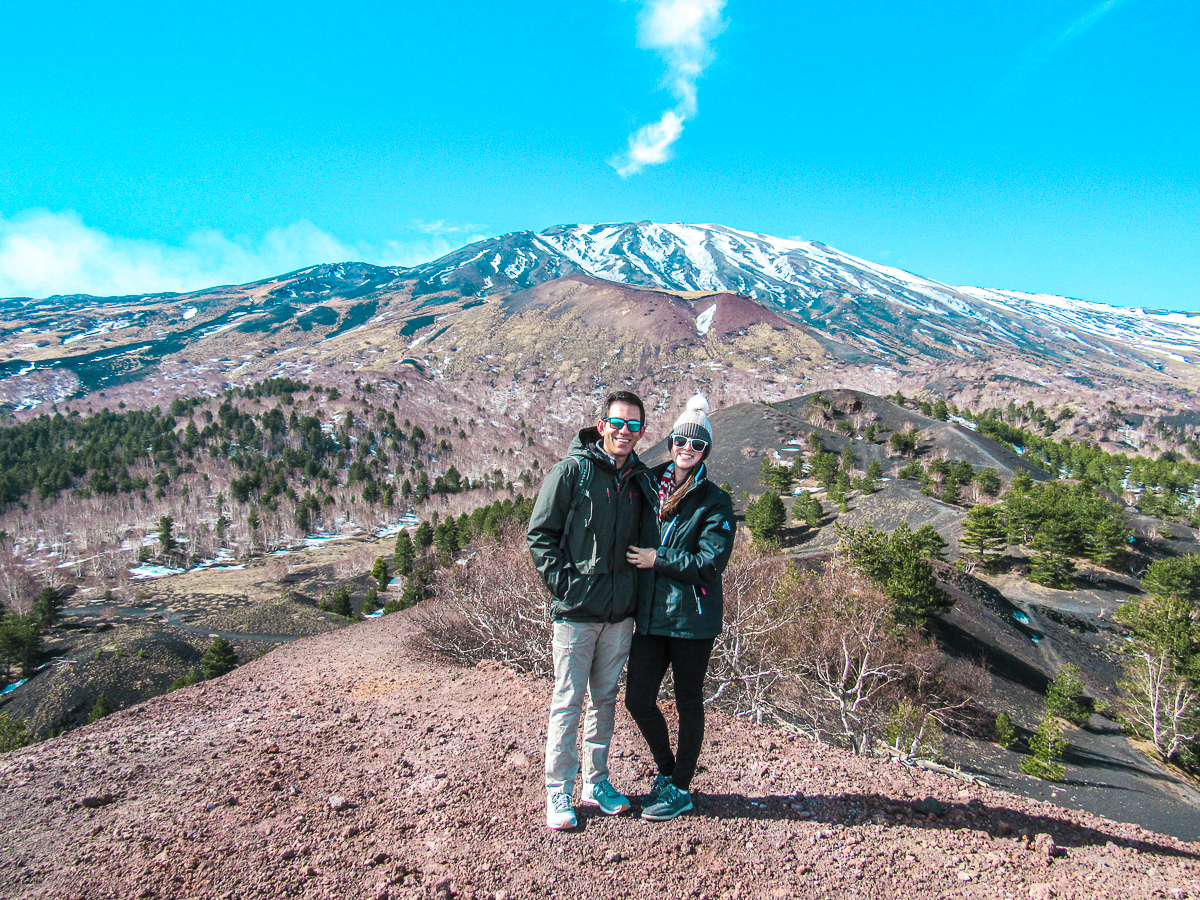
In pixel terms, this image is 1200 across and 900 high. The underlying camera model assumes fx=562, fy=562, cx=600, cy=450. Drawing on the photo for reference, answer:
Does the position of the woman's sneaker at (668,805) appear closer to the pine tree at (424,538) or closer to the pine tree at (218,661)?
the pine tree at (218,661)

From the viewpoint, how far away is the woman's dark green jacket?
9.55 ft

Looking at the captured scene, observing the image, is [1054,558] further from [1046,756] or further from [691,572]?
[691,572]

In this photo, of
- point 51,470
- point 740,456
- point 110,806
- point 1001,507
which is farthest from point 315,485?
point 110,806

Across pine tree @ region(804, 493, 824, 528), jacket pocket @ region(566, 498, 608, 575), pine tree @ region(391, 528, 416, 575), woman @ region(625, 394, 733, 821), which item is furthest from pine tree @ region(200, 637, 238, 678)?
pine tree @ region(804, 493, 824, 528)

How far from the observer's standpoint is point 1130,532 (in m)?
32.6

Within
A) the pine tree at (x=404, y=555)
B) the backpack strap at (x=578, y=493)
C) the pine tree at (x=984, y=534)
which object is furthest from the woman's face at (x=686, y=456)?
the pine tree at (x=404, y=555)

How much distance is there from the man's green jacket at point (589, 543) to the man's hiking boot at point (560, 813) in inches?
39.6

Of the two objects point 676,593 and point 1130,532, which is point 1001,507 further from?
point 676,593

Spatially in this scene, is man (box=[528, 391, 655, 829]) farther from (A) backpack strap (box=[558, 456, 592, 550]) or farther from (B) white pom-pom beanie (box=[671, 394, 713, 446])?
(B) white pom-pom beanie (box=[671, 394, 713, 446])

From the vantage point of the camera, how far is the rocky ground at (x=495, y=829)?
109 inches

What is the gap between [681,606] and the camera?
293 cm

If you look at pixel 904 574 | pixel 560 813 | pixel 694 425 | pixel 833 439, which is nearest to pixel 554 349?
→ pixel 833 439

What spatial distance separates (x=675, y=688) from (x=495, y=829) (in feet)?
4.26

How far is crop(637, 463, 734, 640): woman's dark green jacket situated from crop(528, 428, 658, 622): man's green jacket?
0.32 ft
